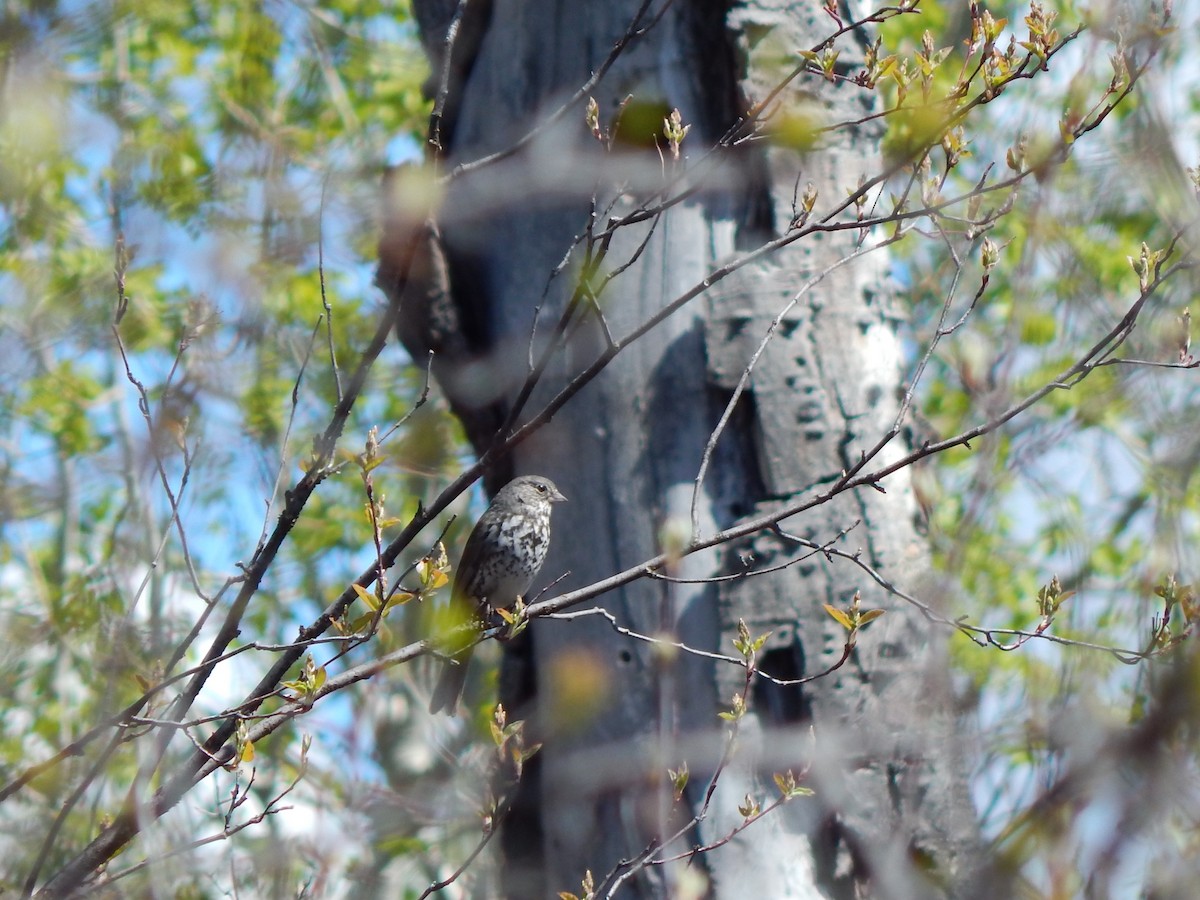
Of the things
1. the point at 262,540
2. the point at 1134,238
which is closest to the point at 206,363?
the point at 262,540

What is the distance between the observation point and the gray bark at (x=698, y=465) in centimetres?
272

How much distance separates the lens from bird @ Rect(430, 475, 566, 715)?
135 inches

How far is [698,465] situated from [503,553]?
118 cm

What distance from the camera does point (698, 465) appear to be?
2.95 m

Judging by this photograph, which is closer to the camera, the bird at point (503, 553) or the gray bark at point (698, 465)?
the gray bark at point (698, 465)

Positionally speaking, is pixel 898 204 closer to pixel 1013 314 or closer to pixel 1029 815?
pixel 1013 314

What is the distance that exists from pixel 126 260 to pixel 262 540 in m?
0.63

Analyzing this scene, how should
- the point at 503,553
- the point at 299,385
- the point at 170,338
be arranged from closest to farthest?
1. the point at 299,385
2. the point at 503,553
3. the point at 170,338

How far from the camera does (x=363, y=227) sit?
3.90 metres

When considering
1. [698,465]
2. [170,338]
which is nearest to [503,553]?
[698,465]

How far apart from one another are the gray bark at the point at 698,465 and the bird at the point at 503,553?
17 cm

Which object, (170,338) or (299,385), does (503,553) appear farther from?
(170,338)

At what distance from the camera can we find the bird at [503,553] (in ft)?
11.3

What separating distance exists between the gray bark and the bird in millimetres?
168
